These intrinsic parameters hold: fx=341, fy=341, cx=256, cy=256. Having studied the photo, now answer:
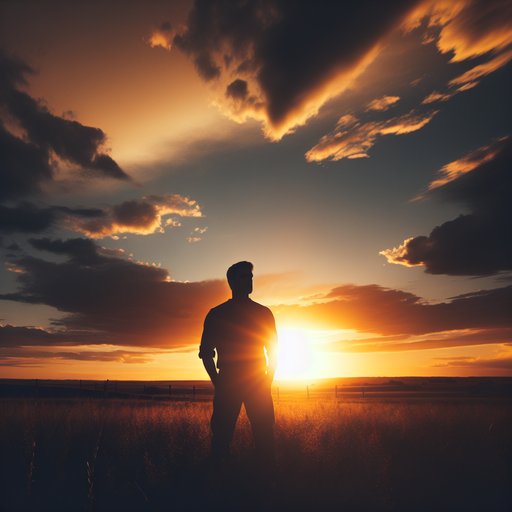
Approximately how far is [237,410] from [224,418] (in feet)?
0.59

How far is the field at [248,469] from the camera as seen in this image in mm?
3365

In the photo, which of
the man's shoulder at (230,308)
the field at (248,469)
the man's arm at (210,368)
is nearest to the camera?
the field at (248,469)

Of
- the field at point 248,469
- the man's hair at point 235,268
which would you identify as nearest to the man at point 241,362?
the man's hair at point 235,268

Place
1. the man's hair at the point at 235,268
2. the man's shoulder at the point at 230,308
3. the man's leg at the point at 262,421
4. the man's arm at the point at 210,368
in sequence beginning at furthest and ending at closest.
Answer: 1. the man's hair at the point at 235,268
2. the man's shoulder at the point at 230,308
3. the man's arm at the point at 210,368
4. the man's leg at the point at 262,421

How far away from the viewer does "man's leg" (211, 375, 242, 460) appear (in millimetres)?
4137

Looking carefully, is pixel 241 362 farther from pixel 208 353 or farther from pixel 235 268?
pixel 235 268

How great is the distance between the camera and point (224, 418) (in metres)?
4.16

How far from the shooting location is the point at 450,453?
16.1 ft

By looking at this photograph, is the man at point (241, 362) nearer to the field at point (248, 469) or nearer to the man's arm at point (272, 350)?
the man's arm at point (272, 350)

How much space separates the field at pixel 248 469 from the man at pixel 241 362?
1.37 feet

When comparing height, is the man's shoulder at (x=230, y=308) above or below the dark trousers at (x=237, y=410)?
above

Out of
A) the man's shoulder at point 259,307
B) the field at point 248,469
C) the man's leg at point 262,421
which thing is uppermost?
the man's shoulder at point 259,307

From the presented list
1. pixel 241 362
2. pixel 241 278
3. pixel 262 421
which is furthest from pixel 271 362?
pixel 241 278

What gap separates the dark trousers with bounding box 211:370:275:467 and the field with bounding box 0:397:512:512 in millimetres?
297
